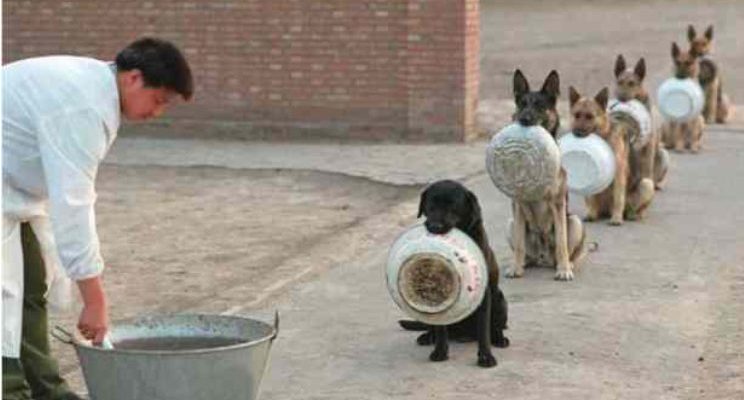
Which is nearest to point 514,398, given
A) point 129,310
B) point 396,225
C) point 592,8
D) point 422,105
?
point 129,310

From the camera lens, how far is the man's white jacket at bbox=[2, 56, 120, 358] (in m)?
5.33

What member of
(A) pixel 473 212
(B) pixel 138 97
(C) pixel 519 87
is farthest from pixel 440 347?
(B) pixel 138 97

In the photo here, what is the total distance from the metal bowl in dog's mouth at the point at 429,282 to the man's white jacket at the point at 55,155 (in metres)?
2.04

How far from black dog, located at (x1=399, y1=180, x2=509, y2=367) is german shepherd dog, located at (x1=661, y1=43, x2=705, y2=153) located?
8388mm

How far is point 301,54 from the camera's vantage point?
16625 millimetres

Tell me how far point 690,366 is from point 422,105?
8904 mm

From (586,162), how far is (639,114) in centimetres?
119

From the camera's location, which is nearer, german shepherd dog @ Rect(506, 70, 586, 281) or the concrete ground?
the concrete ground

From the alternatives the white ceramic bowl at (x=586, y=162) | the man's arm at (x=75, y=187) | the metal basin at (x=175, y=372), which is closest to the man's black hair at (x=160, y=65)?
the man's arm at (x=75, y=187)

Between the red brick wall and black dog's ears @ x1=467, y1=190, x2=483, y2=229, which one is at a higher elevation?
black dog's ears @ x1=467, y1=190, x2=483, y2=229

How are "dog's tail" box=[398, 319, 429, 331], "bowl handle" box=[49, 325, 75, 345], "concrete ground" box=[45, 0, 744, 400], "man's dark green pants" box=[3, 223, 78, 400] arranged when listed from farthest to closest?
"dog's tail" box=[398, 319, 429, 331] → "concrete ground" box=[45, 0, 744, 400] → "man's dark green pants" box=[3, 223, 78, 400] → "bowl handle" box=[49, 325, 75, 345]

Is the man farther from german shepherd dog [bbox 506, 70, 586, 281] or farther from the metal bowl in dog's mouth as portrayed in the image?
german shepherd dog [bbox 506, 70, 586, 281]

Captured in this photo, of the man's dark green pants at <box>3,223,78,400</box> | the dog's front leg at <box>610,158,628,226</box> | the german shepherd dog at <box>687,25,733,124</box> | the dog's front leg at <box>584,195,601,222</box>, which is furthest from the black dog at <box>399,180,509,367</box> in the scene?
the german shepherd dog at <box>687,25,733,124</box>

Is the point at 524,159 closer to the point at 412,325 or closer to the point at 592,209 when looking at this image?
the point at 412,325
